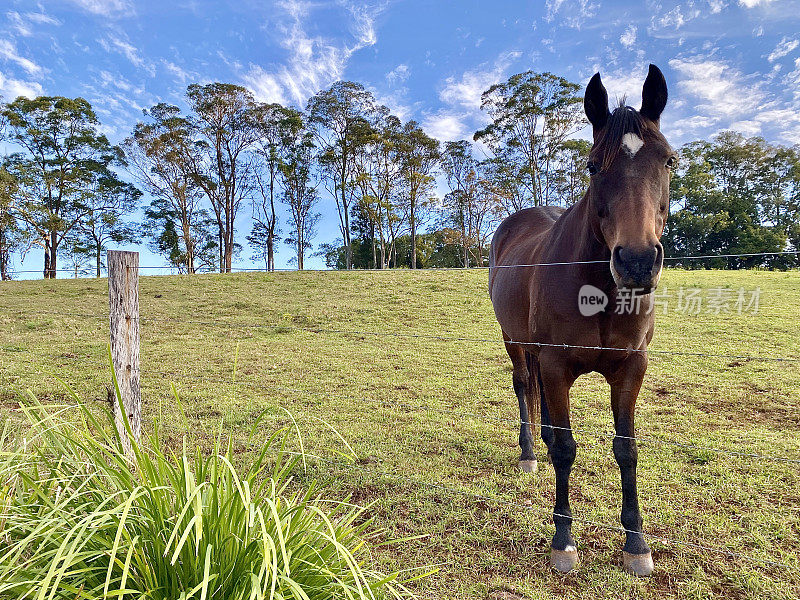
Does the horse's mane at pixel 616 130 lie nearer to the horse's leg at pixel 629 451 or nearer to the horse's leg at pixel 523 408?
the horse's leg at pixel 629 451

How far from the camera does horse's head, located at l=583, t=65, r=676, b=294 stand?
5.22 feet

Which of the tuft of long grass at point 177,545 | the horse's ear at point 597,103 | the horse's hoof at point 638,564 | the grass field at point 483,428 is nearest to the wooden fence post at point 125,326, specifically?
the grass field at point 483,428

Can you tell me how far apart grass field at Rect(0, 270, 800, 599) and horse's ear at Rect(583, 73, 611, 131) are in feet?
6.18

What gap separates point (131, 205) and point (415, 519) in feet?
99.5

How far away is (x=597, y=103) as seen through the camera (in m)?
1.94

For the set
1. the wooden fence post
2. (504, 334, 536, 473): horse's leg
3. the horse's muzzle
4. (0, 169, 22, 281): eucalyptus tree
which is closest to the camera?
the horse's muzzle

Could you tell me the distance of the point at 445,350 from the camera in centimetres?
764

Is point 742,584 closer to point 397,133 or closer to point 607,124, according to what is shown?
point 607,124

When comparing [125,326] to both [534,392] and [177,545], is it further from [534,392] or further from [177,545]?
[534,392]

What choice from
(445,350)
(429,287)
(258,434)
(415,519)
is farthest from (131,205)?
(415,519)

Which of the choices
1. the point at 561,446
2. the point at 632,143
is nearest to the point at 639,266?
the point at 632,143

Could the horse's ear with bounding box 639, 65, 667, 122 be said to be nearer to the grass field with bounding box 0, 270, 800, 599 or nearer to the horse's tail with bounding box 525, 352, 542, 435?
the horse's tail with bounding box 525, 352, 542, 435

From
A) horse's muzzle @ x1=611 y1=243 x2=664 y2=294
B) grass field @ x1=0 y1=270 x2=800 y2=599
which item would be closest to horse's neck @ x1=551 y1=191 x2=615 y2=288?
horse's muzzle @ x1=611 y1=243 x2=664 y2=294

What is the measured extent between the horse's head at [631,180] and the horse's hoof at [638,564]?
1364 millimetres
